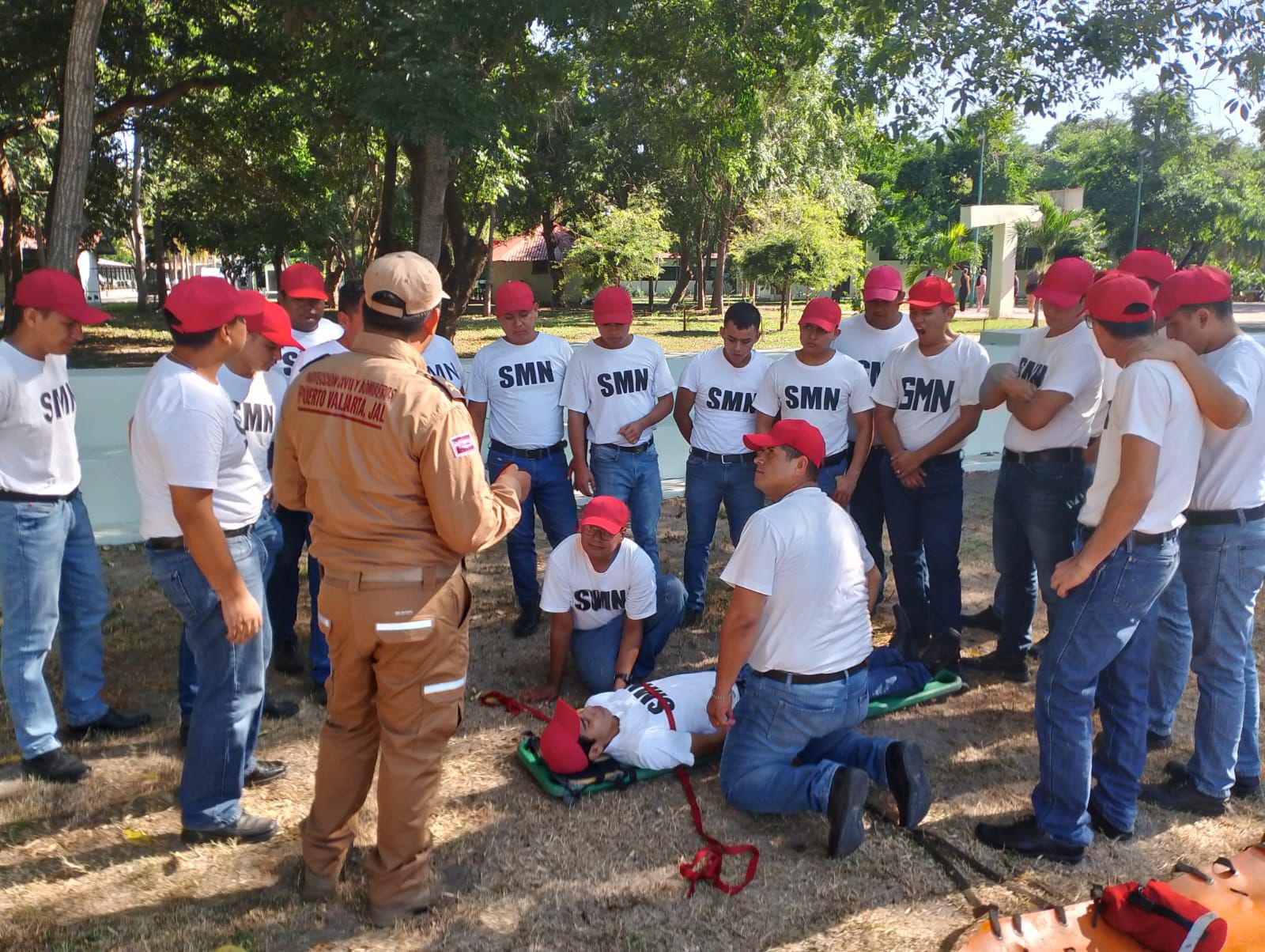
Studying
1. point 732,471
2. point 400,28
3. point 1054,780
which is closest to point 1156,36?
point 732,471

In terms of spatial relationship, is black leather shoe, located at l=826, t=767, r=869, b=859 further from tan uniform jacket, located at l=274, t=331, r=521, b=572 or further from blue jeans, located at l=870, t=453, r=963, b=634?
blue jeans, located at l=870, t=453, r=963, b=634

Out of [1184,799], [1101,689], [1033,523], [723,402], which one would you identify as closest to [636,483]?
[723,402]

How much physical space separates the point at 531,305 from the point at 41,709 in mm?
3042

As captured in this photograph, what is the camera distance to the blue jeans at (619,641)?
191 inches

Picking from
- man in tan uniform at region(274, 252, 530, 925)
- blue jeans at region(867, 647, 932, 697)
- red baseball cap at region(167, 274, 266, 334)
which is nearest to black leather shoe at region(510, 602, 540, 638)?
blue jeans at region(867, 647, 932, 697)

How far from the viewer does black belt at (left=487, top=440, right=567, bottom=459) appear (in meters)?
5.57

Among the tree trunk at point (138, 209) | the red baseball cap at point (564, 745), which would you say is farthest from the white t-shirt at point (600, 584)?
the tree trunk at point (138, 209)

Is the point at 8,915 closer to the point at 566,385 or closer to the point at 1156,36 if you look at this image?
the point at 566,385

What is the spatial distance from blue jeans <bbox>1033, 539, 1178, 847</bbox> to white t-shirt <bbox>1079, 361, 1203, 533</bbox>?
0.14m

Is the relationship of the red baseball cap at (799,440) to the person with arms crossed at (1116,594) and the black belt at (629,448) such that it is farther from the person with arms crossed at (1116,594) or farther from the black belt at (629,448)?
the black belt at (629,448)

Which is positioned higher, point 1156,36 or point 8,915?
point 1156,36

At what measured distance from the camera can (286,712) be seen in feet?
15.2

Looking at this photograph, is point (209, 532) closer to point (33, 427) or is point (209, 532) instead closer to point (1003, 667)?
point (33, 427)

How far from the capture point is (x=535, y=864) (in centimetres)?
345
